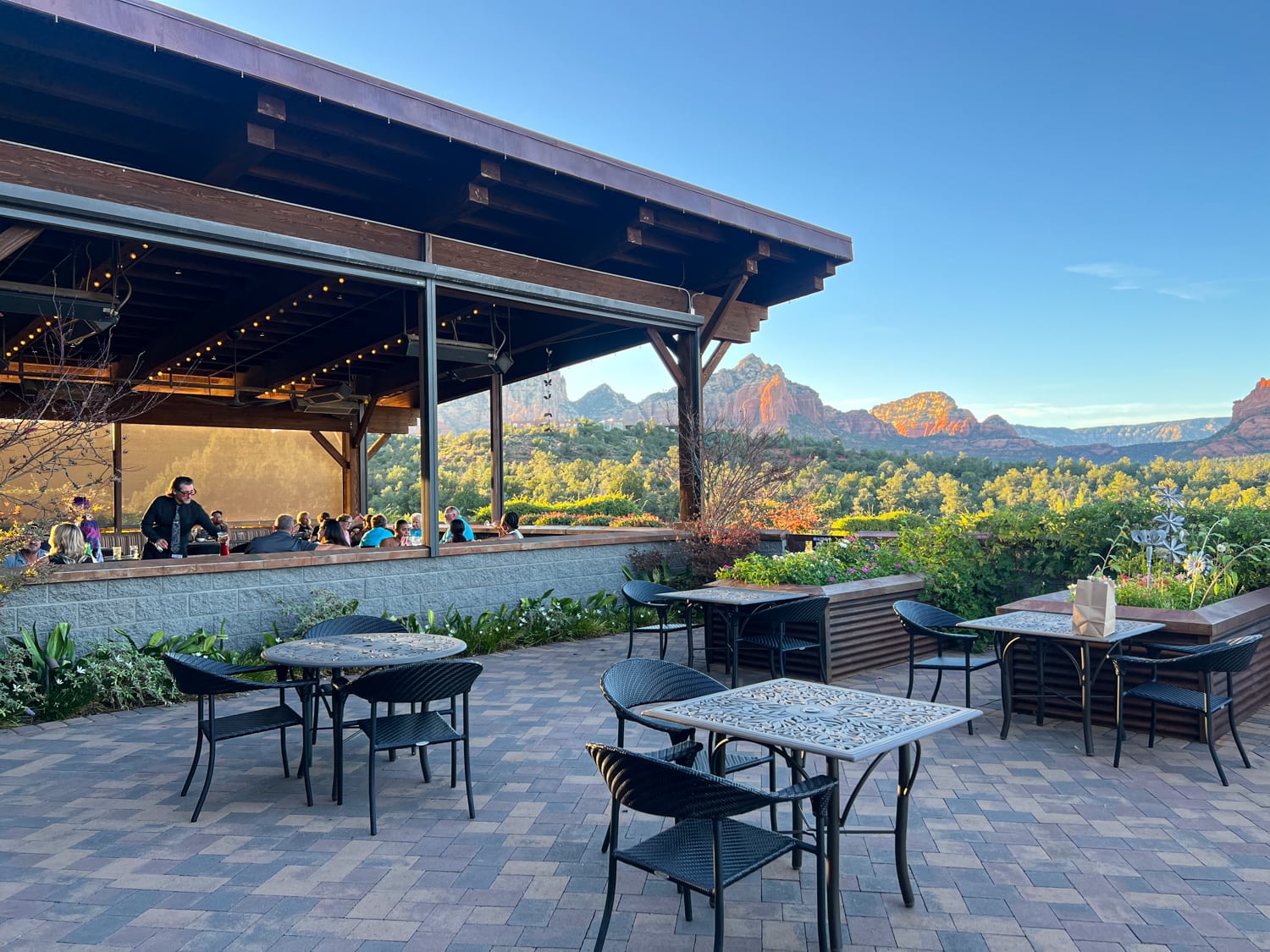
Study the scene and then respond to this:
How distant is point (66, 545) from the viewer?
6.36 meters

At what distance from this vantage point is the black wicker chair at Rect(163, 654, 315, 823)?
336 cm

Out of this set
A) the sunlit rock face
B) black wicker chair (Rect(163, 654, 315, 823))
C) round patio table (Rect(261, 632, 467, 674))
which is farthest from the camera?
the sunlit rock face

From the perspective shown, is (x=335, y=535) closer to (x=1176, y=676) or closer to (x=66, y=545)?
(x=66, y=545)

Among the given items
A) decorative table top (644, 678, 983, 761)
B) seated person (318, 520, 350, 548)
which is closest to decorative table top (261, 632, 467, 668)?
decorative table top (644, 678, 983, 761)

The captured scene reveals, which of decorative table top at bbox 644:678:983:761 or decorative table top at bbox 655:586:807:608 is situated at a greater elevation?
decorative table top at bbox 644:678:983:761

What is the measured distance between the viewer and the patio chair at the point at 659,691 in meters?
2.86

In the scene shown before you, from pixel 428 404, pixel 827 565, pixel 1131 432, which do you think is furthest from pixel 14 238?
pixel 1131 432

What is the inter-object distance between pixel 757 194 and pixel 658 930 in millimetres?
30883

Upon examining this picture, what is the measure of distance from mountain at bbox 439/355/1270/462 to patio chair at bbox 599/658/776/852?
25457 millimetres

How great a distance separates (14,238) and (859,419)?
39114mm

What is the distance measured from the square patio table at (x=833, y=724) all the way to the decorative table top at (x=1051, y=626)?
1.99 meters

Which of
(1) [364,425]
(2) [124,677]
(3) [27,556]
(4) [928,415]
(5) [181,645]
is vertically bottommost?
(2) [124,677]

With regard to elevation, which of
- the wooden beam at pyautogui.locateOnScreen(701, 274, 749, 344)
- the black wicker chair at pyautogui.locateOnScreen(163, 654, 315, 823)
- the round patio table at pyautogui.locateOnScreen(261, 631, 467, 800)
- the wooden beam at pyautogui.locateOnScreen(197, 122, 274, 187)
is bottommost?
the black wicker chair at pyautogui.locateOnScreen(163, 654, 315, 823)

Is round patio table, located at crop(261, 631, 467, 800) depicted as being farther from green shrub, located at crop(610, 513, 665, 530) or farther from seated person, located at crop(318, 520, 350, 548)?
green shrub, located at crop(610, 513, 665, 530)
